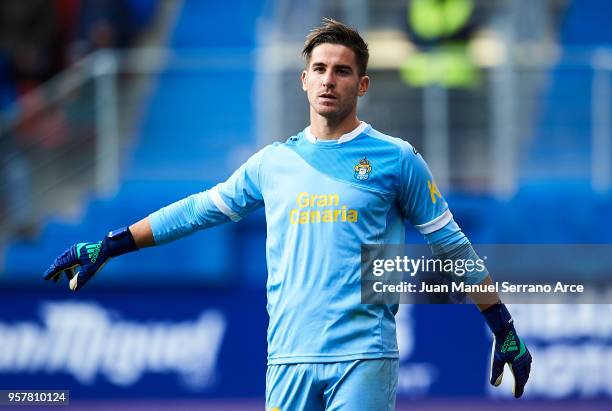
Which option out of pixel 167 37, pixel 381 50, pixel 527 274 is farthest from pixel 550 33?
pixel 167 37

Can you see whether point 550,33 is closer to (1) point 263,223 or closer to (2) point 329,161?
(1) point 263,223

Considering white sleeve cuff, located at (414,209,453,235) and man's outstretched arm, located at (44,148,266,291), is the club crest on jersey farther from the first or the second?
man's outstretched arm, located at (44,148,266,291)

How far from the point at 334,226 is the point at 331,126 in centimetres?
41

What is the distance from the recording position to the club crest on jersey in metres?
4.68

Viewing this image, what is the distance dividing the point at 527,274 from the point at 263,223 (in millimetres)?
2197

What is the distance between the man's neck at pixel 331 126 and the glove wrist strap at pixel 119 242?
34.2 inches

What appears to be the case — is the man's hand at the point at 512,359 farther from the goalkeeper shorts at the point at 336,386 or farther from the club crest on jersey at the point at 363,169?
the club crest on jersey at the point at 363,169

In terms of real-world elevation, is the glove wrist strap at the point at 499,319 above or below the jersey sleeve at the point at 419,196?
below

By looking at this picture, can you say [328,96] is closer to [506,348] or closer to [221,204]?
[221,204]

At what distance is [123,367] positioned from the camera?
961 centimetres

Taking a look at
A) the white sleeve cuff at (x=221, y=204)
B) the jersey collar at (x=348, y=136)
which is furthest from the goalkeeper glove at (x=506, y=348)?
the white sleeve cuff at (x=221, y=204)

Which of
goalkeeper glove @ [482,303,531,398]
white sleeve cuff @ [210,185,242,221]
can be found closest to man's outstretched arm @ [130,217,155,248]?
white sleeve cuff @ [210,185,242,221]

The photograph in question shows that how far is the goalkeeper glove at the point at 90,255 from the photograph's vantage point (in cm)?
495

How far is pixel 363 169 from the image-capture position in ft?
15.4
